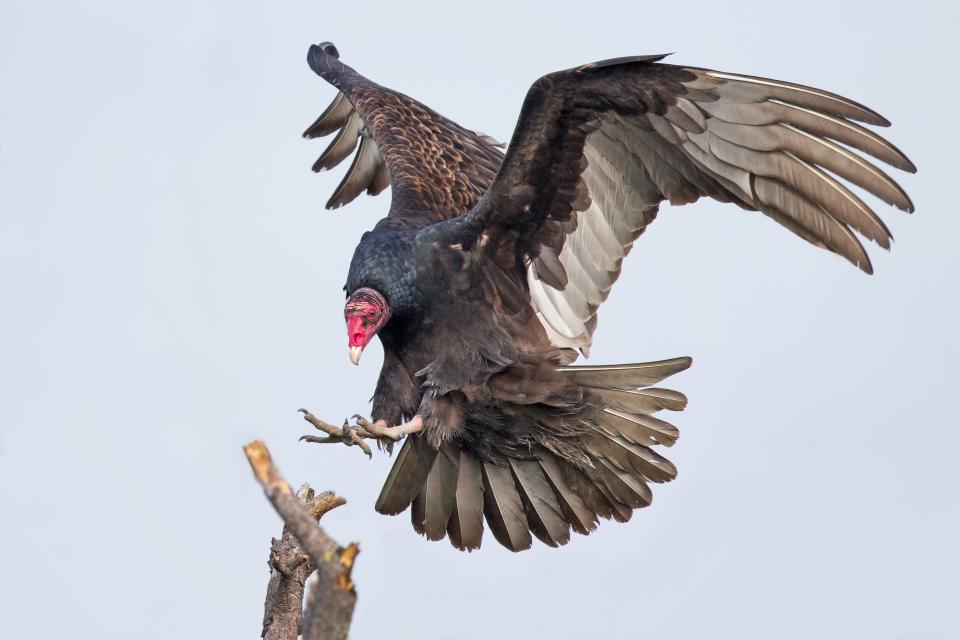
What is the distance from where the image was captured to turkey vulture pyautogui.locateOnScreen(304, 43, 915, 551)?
16.9 feet

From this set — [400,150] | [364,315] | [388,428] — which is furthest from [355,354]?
[400,150]

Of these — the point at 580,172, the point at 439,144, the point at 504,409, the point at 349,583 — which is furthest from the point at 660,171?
the point at 349,583

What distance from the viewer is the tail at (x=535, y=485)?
6.03 metres

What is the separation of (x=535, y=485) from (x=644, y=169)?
157cm

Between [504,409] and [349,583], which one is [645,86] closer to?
[504,409]

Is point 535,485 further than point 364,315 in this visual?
Yes

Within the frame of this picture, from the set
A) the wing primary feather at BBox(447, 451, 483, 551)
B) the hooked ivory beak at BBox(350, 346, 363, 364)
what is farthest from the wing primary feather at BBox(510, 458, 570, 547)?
the hooked ivory beak at BBox(350, 346, 363, 364)

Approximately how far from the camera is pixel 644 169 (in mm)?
5578

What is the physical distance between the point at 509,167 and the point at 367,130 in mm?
2692

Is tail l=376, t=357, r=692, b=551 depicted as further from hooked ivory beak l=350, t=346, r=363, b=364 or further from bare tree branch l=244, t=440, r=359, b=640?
bare tree branch l=244, t=440, r=359, b=640

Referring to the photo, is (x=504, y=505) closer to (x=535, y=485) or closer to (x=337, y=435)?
(x=535, y=485)

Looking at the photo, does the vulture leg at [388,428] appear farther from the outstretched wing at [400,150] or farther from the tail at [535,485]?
the outstretched wing at [400,150]

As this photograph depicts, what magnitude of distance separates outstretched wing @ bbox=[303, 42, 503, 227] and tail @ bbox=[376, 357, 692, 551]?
116cm

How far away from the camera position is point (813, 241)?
519 cm
